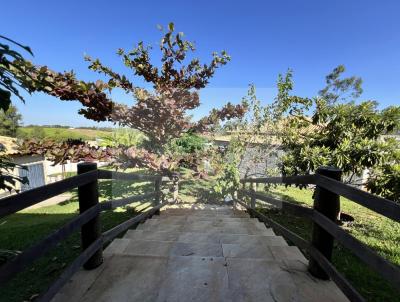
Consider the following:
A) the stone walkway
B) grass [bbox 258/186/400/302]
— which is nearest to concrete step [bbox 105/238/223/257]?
the stone walkway

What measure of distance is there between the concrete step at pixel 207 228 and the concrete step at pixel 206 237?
1.01 feet

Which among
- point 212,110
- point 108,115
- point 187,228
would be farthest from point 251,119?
point 187,228

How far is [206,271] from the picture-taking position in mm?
2223

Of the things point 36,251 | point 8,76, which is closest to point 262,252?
point 36,251

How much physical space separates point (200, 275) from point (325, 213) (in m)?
1.13

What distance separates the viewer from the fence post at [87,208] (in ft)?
7.14

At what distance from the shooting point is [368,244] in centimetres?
481

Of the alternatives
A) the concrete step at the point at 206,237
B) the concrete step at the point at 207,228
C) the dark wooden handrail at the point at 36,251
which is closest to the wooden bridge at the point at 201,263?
the dark wooden handrail at the point at 36,251

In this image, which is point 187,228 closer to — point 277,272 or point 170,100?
point 277,272

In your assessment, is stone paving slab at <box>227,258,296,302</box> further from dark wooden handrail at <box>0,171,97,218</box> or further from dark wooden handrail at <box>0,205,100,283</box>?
dark wooden handrail at <box>0,171,97,218</box>

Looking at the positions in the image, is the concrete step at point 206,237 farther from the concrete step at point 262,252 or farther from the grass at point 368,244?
the grass at point 368,244

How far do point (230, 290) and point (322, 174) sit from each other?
1168 mm

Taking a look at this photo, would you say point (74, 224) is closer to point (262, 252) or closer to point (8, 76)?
point (8, 76)

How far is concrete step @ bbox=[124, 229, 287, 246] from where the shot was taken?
3082 mm
